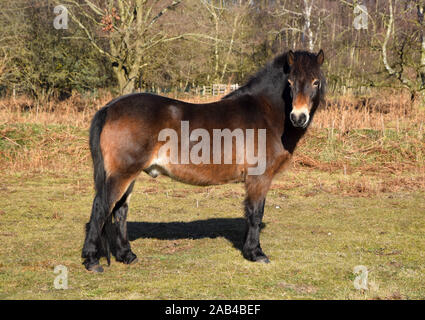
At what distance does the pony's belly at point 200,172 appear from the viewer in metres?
4.95

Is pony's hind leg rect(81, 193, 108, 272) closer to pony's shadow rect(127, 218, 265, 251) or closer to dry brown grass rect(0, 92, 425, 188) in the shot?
pony's shadow rect(127, 218, 265, 251)

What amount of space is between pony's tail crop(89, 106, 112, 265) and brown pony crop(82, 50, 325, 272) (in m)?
0.01

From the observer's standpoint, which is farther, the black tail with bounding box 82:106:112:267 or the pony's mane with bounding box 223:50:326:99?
the pony's mane with bounding box 223:50:326:99

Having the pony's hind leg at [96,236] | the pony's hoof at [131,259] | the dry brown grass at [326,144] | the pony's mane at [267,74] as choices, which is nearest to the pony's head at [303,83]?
the pony's mane at [267,74]

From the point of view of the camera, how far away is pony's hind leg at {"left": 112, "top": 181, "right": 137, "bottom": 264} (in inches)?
201

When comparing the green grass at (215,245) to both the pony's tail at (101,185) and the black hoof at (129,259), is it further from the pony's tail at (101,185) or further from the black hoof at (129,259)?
the pony's tail at (101,185)

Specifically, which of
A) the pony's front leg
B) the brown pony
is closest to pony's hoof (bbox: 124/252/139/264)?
the brown pony

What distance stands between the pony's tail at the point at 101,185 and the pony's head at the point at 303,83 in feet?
6.89

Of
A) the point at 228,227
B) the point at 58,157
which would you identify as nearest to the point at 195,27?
the point at 58,157

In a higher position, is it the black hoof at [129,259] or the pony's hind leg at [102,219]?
the pony's hind leg at [102,219]

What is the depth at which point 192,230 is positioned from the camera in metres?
6.77

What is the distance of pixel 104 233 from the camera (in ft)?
15.6

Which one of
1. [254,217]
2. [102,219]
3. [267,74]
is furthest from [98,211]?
[267,74]

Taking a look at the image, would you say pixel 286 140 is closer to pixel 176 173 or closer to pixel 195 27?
pixel 176 173
